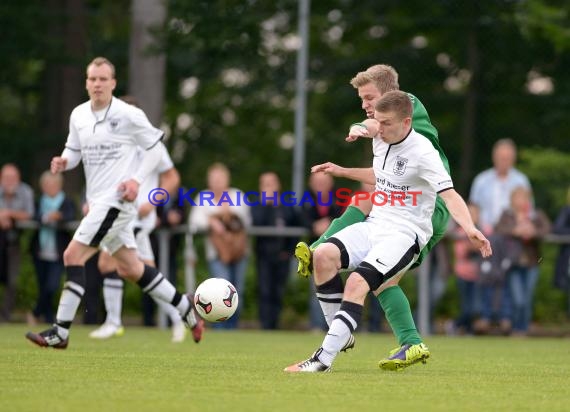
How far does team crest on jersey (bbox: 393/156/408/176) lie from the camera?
830 cm

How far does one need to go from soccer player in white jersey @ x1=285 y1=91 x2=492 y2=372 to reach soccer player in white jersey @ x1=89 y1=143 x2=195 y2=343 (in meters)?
3.74

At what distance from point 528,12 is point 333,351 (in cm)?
1169

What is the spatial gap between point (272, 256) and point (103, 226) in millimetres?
6302

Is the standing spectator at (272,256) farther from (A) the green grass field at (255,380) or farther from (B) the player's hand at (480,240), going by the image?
(B) the player's hand at (480,240)

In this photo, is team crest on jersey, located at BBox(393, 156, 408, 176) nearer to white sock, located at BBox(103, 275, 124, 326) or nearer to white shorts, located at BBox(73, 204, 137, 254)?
white shorts, located at BBox(73, 204, 137, 254)

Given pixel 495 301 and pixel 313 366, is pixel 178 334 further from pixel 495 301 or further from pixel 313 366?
pixel 495 301

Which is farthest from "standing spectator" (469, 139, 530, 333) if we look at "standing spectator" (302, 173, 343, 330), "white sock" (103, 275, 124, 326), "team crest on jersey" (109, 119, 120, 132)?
"team crest on jersey" (109, 119, 120, 132)

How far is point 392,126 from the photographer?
8.20 meters

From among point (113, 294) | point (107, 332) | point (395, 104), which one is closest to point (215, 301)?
point (395, 104)

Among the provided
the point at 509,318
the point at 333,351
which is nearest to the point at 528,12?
the point at 509,318

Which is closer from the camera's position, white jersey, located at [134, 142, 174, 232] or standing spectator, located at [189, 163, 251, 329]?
white jersey, located at [134, 142, 174, 232]

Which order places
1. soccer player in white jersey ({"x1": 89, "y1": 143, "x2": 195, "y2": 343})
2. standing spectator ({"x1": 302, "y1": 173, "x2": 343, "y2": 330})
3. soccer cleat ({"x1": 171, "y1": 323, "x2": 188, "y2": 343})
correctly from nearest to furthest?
soccer player in white jersey ({"x1": 89, "y1": 143, "x2": 195, "y2": 343}) < soccer cleat ({"x1": 171, "y1": 323, "x2": 188, "y2": 343}) < standing spectator ({"x1": 302, "y1": 173, "x2": 343, "y2": 330})

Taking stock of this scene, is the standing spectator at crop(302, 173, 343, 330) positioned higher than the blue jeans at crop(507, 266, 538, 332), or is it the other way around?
the standing spectator at crop(302, 173, 343, 330)

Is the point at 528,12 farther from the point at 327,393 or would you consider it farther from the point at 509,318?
the point at 327,393
